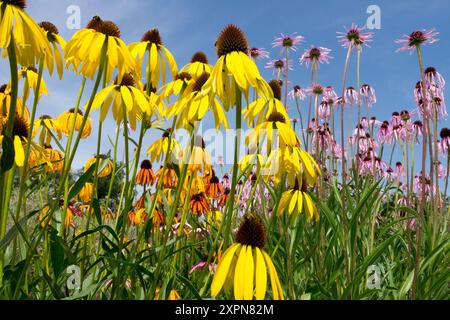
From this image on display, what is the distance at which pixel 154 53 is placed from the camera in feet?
6.30

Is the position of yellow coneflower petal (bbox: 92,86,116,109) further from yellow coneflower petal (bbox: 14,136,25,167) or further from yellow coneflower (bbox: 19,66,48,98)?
yellow coneflower (bbox: 19,66,48,98)

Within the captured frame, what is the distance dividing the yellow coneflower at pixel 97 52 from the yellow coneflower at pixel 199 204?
2.05 metres

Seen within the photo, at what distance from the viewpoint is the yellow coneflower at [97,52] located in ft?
4.99

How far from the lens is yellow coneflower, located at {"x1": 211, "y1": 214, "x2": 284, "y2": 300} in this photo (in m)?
1.19

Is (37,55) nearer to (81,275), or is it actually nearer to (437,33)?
(81,275)

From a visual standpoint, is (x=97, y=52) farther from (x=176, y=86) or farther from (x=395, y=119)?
(x=395, y=119)

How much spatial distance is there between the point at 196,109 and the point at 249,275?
0.62 m

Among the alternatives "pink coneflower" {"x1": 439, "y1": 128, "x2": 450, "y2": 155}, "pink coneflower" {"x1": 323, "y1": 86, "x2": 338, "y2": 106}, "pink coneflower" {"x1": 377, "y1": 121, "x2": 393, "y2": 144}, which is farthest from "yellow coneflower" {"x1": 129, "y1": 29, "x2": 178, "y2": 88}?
"pink coneflower" {"x1": 377, "y1": 121, "x2": 393, "y2": 144}

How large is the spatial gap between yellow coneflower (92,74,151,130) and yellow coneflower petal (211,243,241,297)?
71 centimetres
